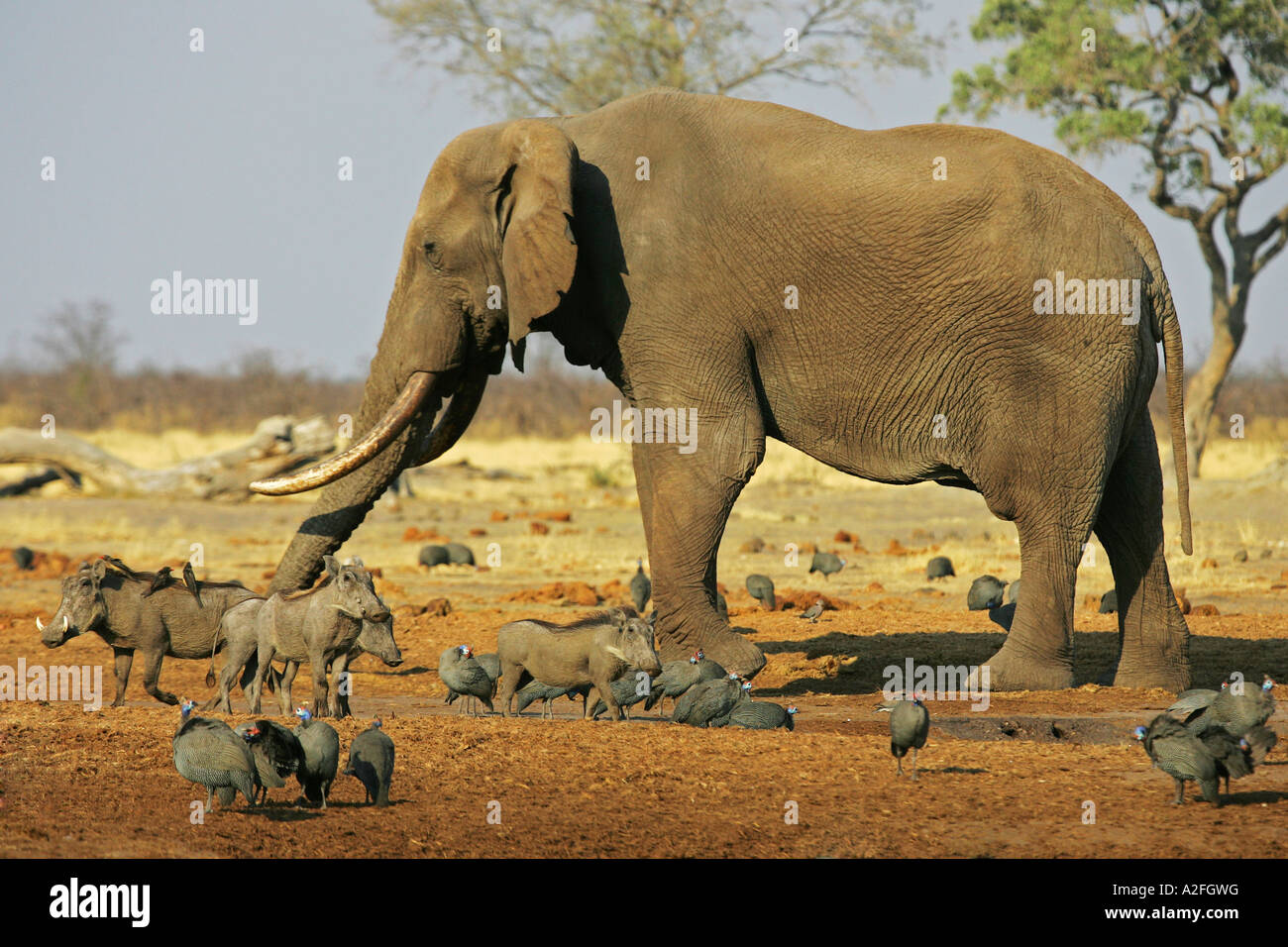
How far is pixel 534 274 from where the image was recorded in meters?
9.66

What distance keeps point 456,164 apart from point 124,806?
487 centimetres

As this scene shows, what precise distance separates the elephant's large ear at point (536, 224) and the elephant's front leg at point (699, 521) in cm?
114

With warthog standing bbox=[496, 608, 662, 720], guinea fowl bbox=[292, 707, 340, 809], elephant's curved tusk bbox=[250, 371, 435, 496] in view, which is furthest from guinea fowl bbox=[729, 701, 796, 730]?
elephant's curved tusk bbox=[250, 371, 435, 496]

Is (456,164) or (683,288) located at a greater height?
(456,164)

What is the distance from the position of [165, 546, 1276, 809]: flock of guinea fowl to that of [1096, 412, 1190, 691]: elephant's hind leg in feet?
5.16

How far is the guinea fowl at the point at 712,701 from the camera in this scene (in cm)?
863

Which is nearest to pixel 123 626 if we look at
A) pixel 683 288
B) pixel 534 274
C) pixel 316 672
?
pixel 316 672

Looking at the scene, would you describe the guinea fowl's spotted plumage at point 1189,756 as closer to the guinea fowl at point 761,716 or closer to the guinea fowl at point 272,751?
the guinea fowl at point 761,716

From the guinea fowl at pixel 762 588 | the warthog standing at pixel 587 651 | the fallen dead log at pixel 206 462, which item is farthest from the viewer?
the fallen dead log at pixel 206 462

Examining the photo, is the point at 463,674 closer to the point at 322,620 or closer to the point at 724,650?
the point at 322,620

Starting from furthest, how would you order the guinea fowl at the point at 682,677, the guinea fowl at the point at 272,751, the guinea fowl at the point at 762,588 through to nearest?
the guinea fowl at the point at 762,588
the guinea fowl at the point at 682,677
the guinea fowl at the point at 272,751

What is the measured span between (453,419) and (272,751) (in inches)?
174

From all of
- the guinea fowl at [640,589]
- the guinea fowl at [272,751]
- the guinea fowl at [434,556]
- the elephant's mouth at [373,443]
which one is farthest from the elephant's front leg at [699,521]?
the guinea fowl at [434,556]

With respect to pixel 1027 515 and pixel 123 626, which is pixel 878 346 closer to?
pixel 1027 515
